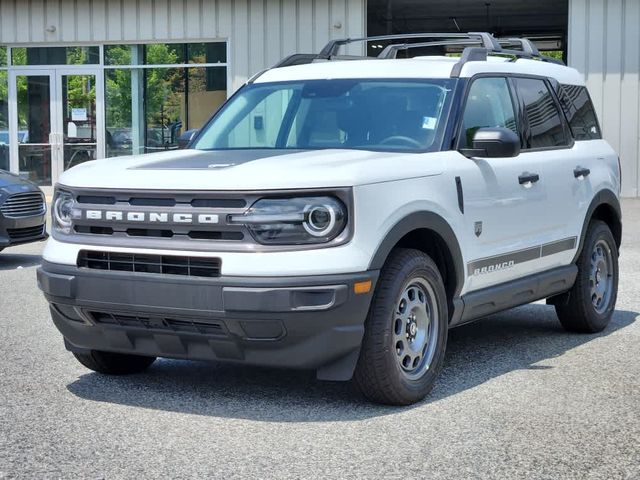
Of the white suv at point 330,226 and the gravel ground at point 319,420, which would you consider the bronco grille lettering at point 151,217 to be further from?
the gravel ground at point 319,420

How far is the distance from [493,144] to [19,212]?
24.1 ft

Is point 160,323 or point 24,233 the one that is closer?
point 160,323

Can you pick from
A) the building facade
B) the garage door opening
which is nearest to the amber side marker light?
the building facade

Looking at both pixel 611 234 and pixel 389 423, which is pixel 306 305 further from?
pixel 611 234

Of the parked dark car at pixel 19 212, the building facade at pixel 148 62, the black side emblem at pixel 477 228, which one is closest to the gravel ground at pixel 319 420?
the black side emblem at pixel 477 228

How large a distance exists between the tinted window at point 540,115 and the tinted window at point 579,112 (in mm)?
214

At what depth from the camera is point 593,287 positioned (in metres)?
8.18

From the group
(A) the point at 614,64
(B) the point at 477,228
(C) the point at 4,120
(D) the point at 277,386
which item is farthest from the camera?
(C) the point at 4,120

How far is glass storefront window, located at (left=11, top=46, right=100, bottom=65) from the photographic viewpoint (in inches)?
1002

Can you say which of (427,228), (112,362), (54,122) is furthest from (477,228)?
(54,122)

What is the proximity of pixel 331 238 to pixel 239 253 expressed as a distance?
0.43 m

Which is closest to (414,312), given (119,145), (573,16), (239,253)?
(239,253)

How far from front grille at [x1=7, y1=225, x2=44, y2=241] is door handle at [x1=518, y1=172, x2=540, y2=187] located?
22.8ft

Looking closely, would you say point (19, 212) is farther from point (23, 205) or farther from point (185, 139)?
point (185, 139)
